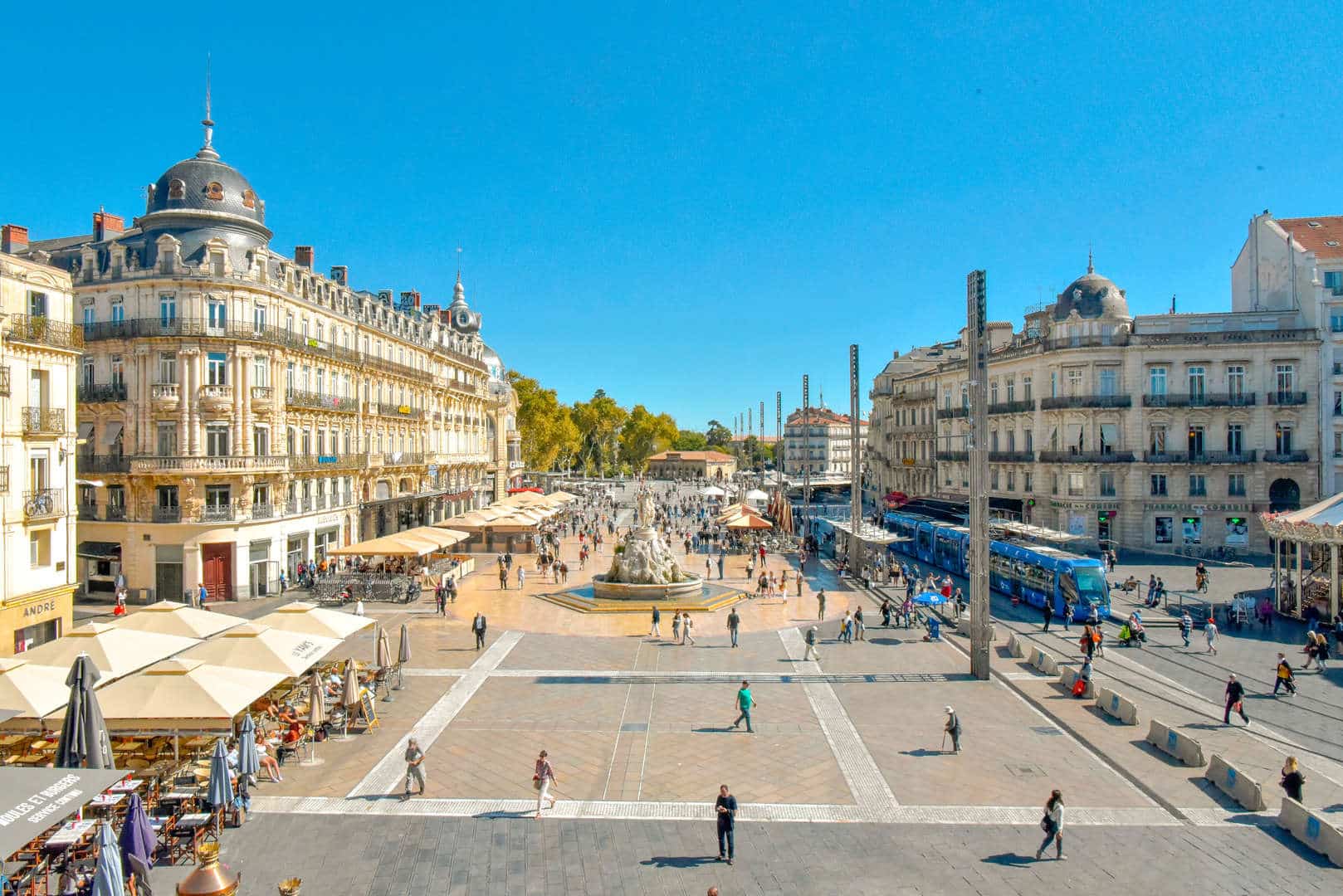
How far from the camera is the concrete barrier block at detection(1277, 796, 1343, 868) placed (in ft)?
38.4

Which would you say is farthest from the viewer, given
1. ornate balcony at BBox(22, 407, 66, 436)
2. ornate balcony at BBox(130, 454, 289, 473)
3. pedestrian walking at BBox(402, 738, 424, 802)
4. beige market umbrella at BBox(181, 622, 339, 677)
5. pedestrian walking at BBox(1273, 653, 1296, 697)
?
ornate balcony at BBox(130, 454, 289, 473)

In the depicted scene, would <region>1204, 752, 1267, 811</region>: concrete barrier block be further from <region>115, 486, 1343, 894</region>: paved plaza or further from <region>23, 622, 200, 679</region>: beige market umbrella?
<region>23, 622, 200, 679</region>: beige market umbrella

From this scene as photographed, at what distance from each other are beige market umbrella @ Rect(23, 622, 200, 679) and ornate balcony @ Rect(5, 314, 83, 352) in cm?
988

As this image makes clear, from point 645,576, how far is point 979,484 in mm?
15034

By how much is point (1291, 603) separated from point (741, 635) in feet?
63.6

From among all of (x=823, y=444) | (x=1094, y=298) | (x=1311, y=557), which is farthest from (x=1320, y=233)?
(x=823, y=444)

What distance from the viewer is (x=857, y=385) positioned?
39531mm

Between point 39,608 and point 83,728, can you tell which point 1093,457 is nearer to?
point 83,728

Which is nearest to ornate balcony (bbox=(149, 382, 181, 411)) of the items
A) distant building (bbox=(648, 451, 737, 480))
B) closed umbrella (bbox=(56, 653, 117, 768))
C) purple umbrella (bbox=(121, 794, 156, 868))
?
closed umbrella (bbox=(56, 653, 117, 768))

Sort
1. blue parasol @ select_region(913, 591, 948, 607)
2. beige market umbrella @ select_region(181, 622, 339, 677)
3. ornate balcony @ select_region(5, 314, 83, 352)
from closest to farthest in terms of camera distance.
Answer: beige market umbrella @ select_region(181, 622, 339, 677)
ornate balcony @ select_region(5, 314, 83, 352)
blue parasol @ select_region(913, 591, 948, 607)

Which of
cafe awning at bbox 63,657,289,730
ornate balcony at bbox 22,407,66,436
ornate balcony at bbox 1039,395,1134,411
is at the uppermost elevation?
ornate balcony at bbox 1039,395,1134,411

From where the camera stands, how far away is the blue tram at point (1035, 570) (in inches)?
1119

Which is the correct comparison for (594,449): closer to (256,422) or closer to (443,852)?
(256,422)

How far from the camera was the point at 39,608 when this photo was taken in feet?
74.6
